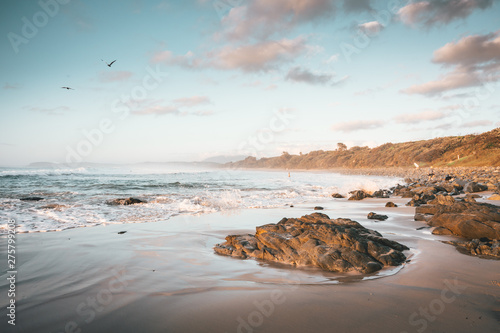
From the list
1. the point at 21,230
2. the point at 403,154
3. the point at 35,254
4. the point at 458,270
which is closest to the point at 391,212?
the point at 458,270

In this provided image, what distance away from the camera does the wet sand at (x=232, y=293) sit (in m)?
2.49

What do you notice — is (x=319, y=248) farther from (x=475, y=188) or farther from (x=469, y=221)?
(x=475, y=188)

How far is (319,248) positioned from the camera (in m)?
4.21

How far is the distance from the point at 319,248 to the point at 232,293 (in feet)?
5.61

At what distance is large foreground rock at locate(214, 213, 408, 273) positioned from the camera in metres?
3.94

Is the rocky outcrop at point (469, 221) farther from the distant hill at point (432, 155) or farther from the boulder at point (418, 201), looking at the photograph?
the distant hill at point (432, 155)

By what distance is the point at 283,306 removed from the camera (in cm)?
282

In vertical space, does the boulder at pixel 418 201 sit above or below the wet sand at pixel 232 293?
above

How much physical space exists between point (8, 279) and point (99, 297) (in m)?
1.65

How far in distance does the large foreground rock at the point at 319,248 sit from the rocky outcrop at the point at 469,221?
1862 millimetres

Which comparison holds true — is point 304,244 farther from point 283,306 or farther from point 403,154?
point 403,154

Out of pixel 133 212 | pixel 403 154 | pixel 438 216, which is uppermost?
pixel 403 154

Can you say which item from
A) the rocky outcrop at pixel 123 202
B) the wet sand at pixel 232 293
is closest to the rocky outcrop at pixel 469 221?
the wet sand at pixel 232 293

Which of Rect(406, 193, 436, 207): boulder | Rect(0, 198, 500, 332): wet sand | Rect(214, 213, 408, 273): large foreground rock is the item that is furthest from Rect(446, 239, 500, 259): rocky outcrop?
Rect(406, 193, 436, 207): boulder
